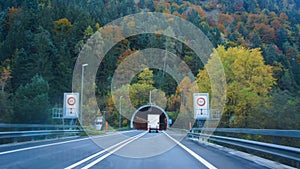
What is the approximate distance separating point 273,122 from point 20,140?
14.1 metres

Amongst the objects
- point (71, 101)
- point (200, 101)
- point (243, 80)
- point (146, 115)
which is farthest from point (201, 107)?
point (146, 115)

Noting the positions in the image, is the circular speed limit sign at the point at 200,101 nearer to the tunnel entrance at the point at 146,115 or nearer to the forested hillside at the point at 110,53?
the forested hillside at the point at 110,53

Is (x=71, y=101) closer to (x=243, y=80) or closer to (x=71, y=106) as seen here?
(x=71, y=106)

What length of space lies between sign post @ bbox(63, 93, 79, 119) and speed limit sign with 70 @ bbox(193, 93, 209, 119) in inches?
464

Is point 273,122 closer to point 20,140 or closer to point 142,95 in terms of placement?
point 20,140

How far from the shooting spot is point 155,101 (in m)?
73.6

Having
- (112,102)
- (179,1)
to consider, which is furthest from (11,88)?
(179,1)

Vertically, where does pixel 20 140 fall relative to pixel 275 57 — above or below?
below

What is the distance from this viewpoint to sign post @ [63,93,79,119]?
100ft

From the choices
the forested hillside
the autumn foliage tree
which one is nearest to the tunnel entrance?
the forested hillside

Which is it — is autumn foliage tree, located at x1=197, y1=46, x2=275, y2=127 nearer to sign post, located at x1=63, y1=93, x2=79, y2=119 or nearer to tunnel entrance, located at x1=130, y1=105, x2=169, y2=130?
sign post, located at x1=63, y1=93, x2=79, y2=119

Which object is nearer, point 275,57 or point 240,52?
point 240,52

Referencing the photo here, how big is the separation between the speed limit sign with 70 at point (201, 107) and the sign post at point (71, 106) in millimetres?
11790

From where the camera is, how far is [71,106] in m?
31.2
